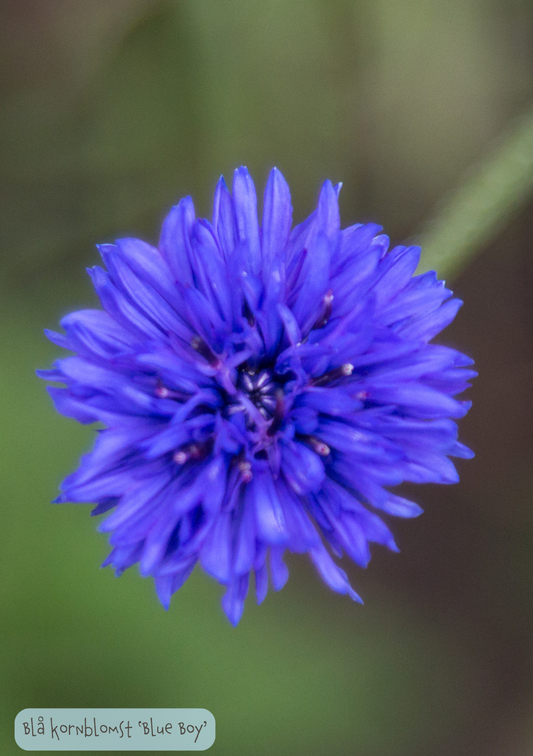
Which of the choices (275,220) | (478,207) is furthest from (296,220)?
(275,220)

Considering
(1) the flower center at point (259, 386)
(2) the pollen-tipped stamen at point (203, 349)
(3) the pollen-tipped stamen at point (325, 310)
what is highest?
(2) the pollen-tipped stamen at point (203, 349)

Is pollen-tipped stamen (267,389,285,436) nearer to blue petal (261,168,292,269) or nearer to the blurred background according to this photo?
blue petal (261,168,292,269)

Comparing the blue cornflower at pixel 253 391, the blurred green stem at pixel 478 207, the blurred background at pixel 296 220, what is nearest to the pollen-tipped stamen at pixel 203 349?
the blue cornflower at pixel 253 391

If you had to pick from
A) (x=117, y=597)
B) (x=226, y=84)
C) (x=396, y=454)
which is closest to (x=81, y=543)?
(x=117, y=597)

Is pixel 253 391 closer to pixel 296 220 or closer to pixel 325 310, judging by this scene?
pixel 325 310

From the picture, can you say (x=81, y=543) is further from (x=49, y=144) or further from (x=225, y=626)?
(x=49, y=144)

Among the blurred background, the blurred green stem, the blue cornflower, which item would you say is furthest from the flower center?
the blurred background

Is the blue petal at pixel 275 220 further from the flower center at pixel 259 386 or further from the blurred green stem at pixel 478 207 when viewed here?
the blurred green stem at pixel 478 207
